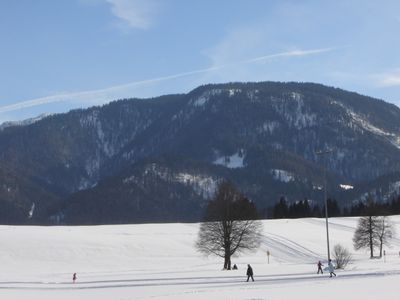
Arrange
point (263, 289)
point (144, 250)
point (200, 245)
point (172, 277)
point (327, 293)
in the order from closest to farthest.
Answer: point (327, 293)
point (263, 289)
point (172, 277)
point (200, 245)
point (144, 250)

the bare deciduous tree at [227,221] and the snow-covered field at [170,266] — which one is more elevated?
the bare deciduous tree at [227,221]

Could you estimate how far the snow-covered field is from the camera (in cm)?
4009

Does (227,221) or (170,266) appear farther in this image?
(170,266)

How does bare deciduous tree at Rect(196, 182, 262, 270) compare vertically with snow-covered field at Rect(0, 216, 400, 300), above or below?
above

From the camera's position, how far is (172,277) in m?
57.0

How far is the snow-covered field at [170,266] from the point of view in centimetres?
4009

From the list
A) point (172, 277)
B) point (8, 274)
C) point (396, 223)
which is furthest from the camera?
point (396, 223)

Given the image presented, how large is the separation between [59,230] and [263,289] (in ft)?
205

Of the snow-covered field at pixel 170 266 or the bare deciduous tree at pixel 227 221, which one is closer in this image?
the snow-covered field at pixel 170 266

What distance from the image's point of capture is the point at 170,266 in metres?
74.2

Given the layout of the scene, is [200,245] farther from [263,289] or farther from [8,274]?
[263,289]

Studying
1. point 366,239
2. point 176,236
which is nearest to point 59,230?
point 176,236

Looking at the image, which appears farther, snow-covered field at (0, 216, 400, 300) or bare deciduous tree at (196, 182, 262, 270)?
bare deciduous tree at (196, 182, 262, 270)

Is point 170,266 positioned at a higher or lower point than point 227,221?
lower
